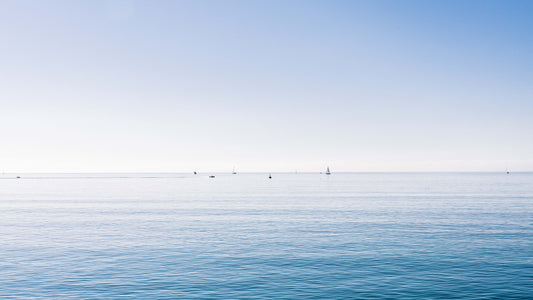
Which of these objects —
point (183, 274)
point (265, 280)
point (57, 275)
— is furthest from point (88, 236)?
point (265, 280)

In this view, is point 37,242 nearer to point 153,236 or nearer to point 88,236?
point 88,236

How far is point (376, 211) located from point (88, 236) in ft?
169

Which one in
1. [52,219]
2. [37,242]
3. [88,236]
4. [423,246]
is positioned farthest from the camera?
[52,219]

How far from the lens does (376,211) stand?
85875mm

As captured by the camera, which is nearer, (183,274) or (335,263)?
(183,274)

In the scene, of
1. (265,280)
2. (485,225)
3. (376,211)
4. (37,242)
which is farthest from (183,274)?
(376,211)

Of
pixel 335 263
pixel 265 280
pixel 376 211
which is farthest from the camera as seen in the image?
pixel 376 211

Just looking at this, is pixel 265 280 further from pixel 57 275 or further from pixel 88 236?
pixel 88 236

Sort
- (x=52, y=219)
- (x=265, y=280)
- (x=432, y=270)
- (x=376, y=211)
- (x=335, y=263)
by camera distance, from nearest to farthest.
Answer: (x=265, y=280) < (x=432, y=270) < (x=335, y=263) < (x=52, y=219) < (x=376, y=211)

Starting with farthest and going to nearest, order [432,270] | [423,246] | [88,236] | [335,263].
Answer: [88,236]
[423,246]
[335,263]
[432,270]

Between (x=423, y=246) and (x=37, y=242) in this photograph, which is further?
(x=37, y=242)

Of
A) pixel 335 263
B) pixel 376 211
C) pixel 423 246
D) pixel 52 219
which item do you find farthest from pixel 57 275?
pixel 376 211

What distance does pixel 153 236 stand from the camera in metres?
56.3

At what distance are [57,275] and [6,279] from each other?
3.56 m
